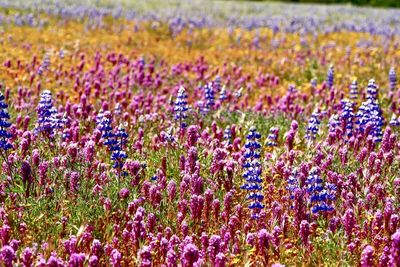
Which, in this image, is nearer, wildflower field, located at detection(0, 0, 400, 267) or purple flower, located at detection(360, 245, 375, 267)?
purple flower, located at detection(360, 245, 375, 267)

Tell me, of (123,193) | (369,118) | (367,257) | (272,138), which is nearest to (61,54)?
(272,138)

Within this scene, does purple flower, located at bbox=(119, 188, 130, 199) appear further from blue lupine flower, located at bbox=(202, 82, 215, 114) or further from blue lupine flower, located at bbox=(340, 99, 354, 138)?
blue lupine flower, located at bbox=(202, 82, 215, 114)

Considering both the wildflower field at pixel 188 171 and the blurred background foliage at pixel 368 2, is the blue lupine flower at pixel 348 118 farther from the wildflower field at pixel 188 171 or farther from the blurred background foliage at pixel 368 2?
the blurred background foliage at pixel 368 2

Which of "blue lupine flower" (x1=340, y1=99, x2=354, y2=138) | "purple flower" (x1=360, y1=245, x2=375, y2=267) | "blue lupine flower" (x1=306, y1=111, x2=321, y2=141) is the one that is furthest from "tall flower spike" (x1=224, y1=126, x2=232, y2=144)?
"purple flower" (x1=360, y1=245, x2=375, y2=267)

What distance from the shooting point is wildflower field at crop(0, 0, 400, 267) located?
4.86 metres

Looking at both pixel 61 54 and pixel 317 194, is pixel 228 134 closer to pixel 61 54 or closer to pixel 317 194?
pixel 317 194

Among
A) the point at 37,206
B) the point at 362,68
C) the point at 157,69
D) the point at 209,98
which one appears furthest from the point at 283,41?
the point at 37,206

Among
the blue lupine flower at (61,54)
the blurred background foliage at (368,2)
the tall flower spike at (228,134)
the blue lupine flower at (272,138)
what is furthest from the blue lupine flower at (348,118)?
the blurred background foliage at (368,2)

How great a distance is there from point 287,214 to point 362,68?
28.0 feet

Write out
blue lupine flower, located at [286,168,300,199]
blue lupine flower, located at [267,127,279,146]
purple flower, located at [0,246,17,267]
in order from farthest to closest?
blue lupine flower, located at [267,127,279,146]
blue lupine flower, located at [286,168,300,199]
purple flower, located at [0,246,17,267]

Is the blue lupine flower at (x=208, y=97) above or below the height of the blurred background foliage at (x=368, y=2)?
above

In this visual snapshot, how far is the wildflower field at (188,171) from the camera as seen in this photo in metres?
4.86

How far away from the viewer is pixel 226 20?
74.2 ft

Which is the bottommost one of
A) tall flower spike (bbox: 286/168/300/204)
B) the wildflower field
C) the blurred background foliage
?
the blurred background foliage
